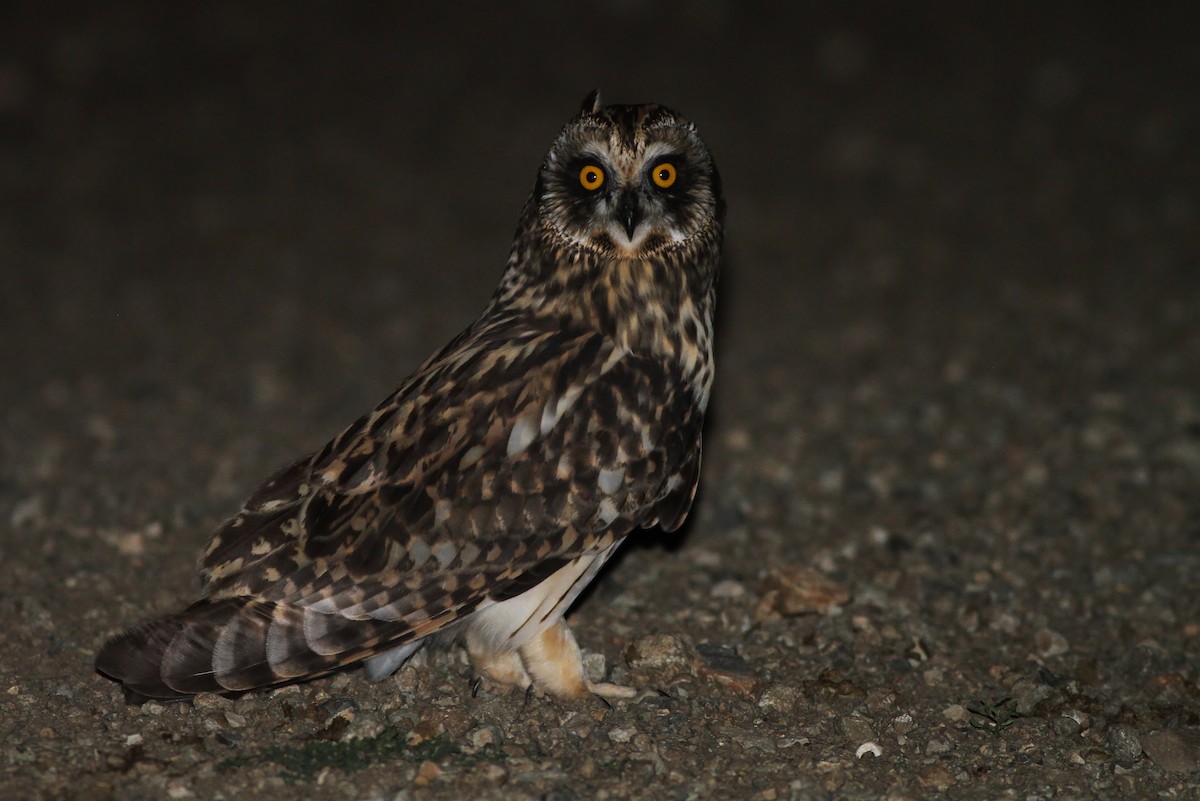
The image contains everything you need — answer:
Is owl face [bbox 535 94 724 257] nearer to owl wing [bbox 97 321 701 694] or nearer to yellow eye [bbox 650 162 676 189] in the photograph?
yellow eye [bbox 650 162 676 189]

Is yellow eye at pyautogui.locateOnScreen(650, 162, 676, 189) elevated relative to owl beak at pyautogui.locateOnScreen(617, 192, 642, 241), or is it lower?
elevated

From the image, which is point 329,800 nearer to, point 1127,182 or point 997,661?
point 997,661

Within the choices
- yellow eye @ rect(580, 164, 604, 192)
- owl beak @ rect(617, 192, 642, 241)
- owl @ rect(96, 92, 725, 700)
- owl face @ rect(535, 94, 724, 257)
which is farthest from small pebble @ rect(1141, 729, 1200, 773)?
yellow eye @ rect(580, 164, 604, 192)

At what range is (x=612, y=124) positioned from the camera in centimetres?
Result: 502

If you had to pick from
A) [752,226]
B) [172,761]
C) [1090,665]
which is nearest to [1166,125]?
[752,226]

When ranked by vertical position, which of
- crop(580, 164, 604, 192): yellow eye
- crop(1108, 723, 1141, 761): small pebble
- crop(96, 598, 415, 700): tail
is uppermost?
crop(580, 164, 604, 192): yellow eye

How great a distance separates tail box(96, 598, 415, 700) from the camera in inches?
182

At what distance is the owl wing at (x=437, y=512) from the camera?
15.3 feet

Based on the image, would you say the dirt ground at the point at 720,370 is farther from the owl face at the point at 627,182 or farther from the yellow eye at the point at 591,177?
the yellow eye at the point at 591,177

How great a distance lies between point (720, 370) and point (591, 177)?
12.2 feet

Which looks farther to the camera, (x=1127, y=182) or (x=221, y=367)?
(x=1127, y=182)

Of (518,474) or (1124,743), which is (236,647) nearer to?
(518,474)

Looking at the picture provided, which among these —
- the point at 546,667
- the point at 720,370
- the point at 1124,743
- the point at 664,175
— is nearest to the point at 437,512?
the point at 546,667

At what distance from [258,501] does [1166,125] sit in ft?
32.7
